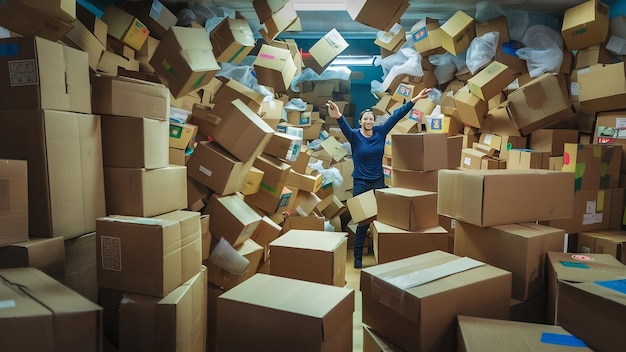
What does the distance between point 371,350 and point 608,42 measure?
3.00 m

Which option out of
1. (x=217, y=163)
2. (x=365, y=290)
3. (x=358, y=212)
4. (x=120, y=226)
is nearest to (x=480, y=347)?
(x=365, y=290)

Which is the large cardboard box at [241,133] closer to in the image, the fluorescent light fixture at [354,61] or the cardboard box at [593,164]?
the cardboard box at [593,164]

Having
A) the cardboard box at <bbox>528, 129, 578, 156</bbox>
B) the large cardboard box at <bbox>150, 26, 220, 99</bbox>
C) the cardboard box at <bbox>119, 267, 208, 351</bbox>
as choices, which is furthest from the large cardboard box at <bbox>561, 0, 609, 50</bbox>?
the cardboard box at <bbox>119, 267, 208, 351</bbox>

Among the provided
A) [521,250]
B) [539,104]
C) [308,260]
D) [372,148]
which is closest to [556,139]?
[539,104]

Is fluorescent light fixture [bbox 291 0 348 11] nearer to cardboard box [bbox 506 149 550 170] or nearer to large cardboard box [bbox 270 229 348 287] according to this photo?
cardboard box [bbox 506 149 550 170]

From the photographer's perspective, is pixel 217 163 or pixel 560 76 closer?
pixel 217 163

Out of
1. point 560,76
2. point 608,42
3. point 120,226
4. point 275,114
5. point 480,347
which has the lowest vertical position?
point 480,347

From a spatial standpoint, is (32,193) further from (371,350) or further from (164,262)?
(371,350)

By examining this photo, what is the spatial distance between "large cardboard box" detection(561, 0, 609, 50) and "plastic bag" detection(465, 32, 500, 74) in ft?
1.70

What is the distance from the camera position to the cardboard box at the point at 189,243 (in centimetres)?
168

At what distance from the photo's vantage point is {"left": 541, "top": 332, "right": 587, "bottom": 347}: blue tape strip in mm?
1134

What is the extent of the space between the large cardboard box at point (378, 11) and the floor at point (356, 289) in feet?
5.86

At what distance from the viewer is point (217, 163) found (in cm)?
252

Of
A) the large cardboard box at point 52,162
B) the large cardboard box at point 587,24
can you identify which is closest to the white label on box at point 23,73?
the large cardboard box at point 52,162
